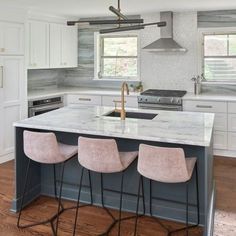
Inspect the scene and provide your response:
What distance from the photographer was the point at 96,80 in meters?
6.48

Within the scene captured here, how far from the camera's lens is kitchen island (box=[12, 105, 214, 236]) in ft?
8.96

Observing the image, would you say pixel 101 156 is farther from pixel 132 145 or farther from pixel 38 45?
pixel 38 45

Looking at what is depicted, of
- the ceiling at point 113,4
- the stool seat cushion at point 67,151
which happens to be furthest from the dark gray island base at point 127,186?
the ceiling at point 113,4

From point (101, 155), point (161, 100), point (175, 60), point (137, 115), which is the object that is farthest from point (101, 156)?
point (175, 60)

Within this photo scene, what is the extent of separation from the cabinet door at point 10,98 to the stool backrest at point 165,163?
9.14ft

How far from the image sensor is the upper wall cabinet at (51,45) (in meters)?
5.27

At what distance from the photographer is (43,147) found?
2898mm

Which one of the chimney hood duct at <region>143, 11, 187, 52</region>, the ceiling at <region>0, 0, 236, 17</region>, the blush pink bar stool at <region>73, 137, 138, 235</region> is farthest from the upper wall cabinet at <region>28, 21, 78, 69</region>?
the blush pink bar stool at <region>73, 137, 138, 235</region>

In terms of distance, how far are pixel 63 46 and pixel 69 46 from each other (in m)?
0.20

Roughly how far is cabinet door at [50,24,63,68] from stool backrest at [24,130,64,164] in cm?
308

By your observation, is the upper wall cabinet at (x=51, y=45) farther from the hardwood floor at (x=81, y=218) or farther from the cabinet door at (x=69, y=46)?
the hardwood floor at (x=81, y=218)

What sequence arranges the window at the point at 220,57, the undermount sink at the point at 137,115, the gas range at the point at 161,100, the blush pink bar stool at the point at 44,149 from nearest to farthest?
the blush pink bar stool at the point at 44,149, the undermount sink at the point at 137,115, the gas range at the point at 161,100, the window at the point at 220,57

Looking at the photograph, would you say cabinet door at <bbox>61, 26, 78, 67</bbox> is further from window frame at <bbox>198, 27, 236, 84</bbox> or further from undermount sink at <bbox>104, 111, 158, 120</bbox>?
undermount sink at <bbox>104, 111, 158, 120</bbox>

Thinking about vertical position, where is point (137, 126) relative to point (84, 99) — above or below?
below
